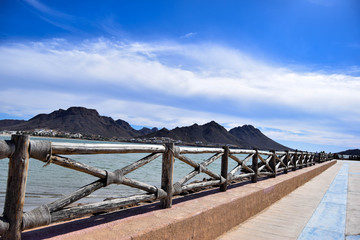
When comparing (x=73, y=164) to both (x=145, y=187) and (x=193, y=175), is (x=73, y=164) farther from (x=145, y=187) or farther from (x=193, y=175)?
(x=193, y=175)

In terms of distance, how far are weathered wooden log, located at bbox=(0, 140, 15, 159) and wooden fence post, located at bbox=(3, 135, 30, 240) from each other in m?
0.03

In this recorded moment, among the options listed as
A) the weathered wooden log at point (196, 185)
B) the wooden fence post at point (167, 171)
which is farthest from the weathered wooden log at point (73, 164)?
the weathered wooden log at point (196, 185)

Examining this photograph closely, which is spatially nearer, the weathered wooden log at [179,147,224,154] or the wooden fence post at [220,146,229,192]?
the weathered wooden log at [179,147,224,154]

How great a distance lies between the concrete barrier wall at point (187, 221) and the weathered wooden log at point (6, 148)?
2.89ft

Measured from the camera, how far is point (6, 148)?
→ 230 centimetres

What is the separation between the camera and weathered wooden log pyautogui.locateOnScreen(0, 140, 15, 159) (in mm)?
2258

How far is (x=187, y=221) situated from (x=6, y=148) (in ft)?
7.72

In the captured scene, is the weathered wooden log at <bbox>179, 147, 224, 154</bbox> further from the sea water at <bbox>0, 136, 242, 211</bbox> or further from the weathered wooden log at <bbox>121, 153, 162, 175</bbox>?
the sea water at <bbox>0, 136, 242, 211</bbox>

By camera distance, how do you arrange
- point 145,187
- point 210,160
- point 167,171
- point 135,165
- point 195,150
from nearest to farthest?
point 135,165 < point 145,187 < point 167,171 < point 195,150 < point 210,160

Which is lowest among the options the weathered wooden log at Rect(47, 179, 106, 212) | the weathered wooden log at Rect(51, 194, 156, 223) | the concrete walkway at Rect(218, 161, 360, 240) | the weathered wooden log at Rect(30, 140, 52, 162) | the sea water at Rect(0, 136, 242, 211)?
the sea water at Rect(0, 136, 242, 211)

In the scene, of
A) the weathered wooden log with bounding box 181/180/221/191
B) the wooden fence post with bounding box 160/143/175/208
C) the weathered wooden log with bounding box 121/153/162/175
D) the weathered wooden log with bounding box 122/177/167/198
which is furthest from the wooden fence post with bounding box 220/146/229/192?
the weathered wooden log with bounding box 121/153/162/175

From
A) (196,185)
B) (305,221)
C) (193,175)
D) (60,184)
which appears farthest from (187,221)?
(60,184)

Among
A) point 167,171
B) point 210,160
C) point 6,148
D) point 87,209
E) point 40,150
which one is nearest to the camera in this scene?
point 6,148

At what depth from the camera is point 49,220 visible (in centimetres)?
264
